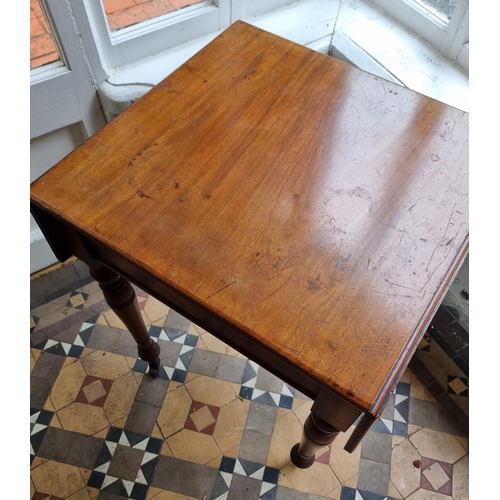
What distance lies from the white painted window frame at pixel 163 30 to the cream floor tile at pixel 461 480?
4.39ft

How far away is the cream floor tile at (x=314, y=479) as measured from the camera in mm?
1175

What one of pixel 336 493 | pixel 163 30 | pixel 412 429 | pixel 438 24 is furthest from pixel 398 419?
pixel 163 30

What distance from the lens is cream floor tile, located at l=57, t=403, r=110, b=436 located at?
125 cm

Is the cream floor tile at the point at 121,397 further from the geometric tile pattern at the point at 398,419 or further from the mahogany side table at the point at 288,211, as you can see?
the geometric tile pattern at the point at 398,419

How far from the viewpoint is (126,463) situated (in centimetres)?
120

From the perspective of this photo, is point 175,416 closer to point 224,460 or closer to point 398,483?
point 224,460

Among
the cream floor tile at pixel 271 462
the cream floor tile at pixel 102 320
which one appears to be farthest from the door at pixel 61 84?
the cream floor tile at pixel 271 462

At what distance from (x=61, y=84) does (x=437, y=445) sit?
132 centimetres

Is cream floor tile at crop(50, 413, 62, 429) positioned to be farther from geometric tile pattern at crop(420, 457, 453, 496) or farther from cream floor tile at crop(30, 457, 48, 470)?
geometric tile pattern at crop(420, 457, 453, 496)

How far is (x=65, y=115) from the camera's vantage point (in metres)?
1.20

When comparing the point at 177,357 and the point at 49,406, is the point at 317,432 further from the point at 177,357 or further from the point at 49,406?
the point at 49,406

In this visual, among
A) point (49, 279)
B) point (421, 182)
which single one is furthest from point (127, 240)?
point (49, 279)

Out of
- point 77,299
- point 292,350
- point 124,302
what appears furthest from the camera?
point 77,299

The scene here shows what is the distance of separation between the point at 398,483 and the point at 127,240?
94 centimetres
